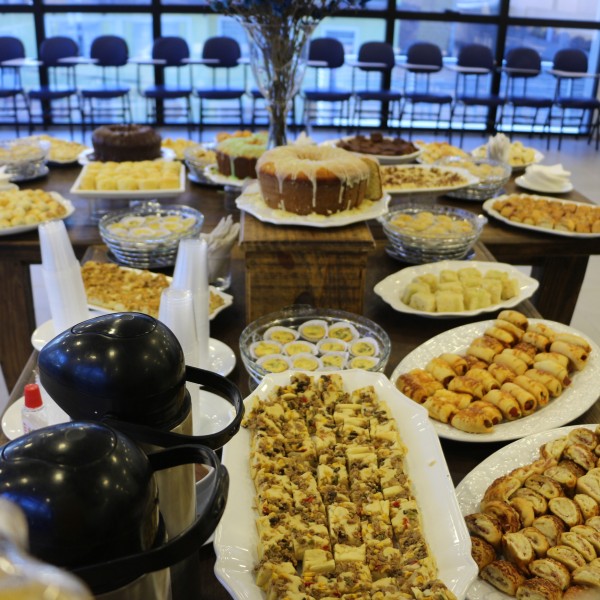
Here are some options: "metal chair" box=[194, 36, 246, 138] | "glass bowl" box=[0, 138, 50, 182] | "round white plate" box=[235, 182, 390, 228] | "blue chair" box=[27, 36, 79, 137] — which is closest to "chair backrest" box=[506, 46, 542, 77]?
"metal chair" box=[194, 36, 246, 138]

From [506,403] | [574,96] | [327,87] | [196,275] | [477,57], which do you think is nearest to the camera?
[196,275]

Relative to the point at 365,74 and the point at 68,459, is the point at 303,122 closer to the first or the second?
the point at 365,74

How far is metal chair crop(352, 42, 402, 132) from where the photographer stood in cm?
688

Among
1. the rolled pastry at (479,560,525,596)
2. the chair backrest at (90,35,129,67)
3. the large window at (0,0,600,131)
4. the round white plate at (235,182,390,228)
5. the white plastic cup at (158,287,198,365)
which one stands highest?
the large window at (0,0,600,131)

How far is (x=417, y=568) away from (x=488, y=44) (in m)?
7.66

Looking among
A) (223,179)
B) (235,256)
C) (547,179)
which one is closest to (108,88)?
(223,179)

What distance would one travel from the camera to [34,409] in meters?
1.05

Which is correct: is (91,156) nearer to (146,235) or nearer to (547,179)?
(146,235)

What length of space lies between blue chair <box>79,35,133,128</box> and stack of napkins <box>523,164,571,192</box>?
4827 millimetres

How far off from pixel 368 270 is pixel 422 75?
628 centimetres

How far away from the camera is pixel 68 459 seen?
490mm

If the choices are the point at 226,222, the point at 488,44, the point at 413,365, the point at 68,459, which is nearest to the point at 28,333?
the point at 226,222

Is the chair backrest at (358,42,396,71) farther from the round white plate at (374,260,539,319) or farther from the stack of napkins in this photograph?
the round white plate at (374,260,539,319)

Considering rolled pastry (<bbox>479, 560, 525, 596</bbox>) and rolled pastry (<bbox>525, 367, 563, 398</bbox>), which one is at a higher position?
rolled pastry (<bbox>525, 367, 563, 398</bbox>)
